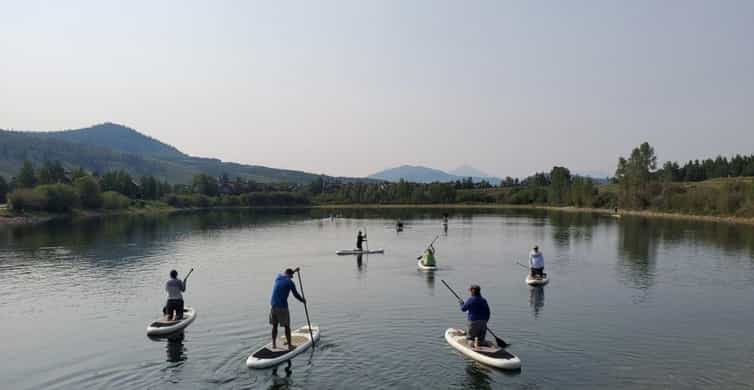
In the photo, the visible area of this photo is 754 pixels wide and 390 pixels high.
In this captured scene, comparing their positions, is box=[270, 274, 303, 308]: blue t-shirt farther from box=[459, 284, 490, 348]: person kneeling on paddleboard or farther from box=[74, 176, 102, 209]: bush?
box=[74, 176, 102, 209]: bush

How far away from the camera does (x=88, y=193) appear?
165750mm

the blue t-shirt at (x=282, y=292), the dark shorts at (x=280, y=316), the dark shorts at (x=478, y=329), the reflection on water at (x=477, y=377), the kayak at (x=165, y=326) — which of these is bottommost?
the reflection on water at (x=477, y=377)

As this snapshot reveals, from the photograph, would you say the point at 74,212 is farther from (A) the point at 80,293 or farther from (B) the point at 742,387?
(B) the point at 742,387

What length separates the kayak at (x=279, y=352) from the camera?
65.7ft

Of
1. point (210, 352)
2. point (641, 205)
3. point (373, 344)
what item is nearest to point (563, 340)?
point (373, 344)

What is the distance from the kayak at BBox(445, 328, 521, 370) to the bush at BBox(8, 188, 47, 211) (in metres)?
145

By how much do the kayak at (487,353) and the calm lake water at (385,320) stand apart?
0.36 metres

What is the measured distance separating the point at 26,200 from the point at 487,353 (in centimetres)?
14957

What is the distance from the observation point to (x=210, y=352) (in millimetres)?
22328

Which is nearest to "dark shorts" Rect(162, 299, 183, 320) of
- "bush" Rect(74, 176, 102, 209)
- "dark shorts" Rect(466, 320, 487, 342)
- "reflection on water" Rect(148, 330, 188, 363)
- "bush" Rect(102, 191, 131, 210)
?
"reflection on water" Rect(148, 330, 188, 363)

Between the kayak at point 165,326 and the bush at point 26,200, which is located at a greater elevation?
the bush at point 26,200

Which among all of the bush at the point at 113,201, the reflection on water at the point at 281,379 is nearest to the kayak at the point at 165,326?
the reflection on water at the point at 281,379

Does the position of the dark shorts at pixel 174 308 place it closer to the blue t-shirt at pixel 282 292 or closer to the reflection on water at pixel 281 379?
the blue t-shirt at pixel 282 292

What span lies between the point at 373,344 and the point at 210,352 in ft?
21.9
